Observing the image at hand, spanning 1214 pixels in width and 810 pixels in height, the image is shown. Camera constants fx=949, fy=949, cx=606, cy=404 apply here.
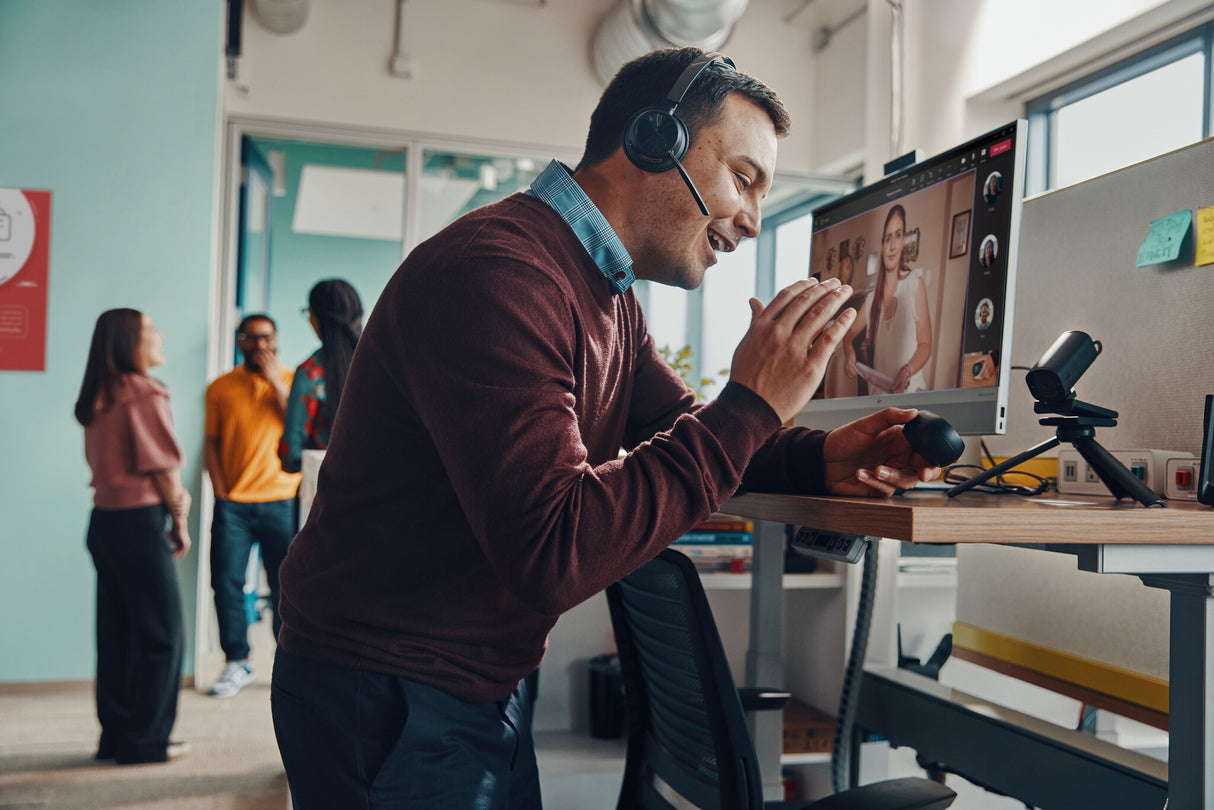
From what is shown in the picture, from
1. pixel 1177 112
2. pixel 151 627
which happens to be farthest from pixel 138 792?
pixel 1177 112

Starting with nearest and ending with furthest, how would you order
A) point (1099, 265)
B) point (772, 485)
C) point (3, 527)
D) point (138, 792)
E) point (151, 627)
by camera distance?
1. point (772, 485)
2. point (1099, 265)
3. point (138, 792)
4. point (151, 627)
5. point (3, 527)

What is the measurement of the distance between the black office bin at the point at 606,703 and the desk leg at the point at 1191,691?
1.27m

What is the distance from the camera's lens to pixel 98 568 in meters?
2.96

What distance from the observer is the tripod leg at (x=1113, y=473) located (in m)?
1.00

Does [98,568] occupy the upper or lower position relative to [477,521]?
lower

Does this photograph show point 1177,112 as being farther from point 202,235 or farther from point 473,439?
point 202,235

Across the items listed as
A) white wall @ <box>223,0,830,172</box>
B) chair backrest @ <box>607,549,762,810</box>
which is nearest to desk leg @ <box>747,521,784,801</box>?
chair backrest @ <box>607,549,762,810</box>

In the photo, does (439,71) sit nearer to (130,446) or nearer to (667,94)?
(130,446)

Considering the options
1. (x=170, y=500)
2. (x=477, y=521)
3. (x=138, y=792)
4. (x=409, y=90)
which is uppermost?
(x=409, y=90)

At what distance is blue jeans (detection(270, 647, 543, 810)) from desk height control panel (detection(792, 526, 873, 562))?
16.3 inches

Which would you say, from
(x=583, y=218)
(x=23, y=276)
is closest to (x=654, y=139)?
(x=583, y=218)

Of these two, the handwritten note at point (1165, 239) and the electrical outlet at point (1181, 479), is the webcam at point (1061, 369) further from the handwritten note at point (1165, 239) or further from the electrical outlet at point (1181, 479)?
the handwritten note at point (1165, 239)

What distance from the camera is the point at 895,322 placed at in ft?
4.59

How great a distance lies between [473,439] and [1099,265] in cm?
118
